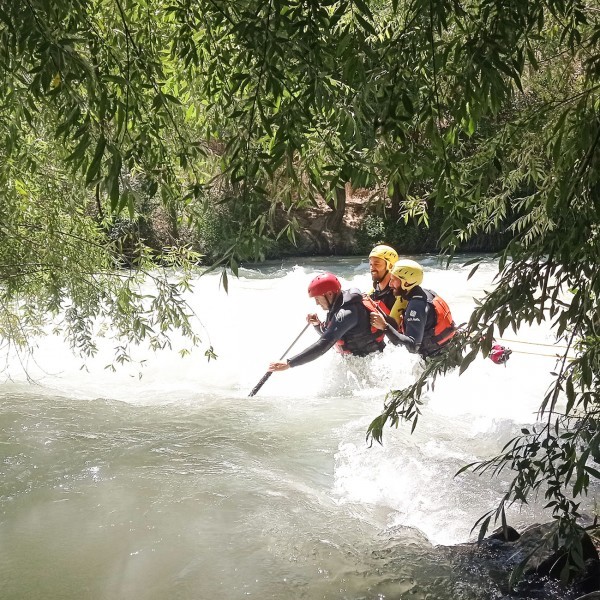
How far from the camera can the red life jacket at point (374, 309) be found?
6.84 meters

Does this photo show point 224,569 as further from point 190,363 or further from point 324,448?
point 190,363

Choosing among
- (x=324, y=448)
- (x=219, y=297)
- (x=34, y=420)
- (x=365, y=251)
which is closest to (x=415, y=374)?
(x=324, y=448)

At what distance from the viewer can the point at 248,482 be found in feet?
16.0

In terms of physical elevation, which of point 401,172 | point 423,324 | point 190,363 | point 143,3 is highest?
point 143,3

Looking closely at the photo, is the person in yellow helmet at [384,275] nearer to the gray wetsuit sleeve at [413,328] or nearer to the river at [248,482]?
the gray wetsuit sleeve at [413,328]

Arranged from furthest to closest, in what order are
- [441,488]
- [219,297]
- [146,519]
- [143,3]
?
[219,297] → [441,488] → [146,519] → [143,3]

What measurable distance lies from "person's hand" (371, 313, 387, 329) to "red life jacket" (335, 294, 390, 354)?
7 centimetres

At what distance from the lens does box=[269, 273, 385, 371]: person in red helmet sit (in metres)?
6.55

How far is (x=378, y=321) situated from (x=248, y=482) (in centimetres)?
242

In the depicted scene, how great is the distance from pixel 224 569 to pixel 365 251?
48.8 ft

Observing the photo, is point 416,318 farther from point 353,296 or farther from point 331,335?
point 331,335

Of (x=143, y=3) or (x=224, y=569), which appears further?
(x=224, y=569)

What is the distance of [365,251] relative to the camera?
59.7 ft

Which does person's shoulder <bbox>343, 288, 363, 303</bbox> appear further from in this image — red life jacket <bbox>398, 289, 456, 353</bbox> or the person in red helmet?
red life jacket <bbox>398, 289, 456, 353</bbox>
